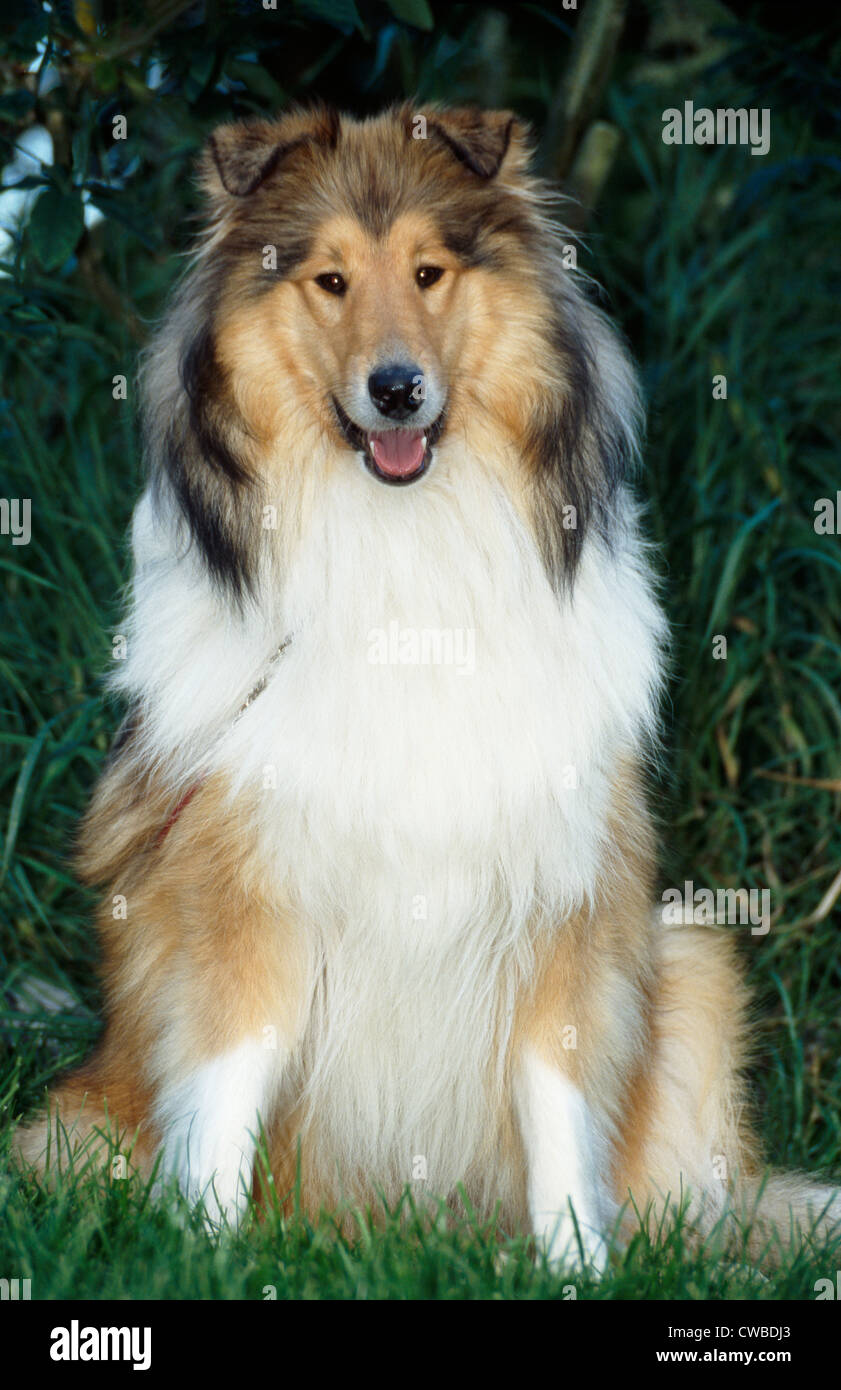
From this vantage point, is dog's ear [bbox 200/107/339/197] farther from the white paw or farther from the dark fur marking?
the white paw

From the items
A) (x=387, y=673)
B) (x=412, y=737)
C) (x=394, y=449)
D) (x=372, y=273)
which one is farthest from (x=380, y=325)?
(x=412, y=737)

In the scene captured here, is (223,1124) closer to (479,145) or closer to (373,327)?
(373,327)

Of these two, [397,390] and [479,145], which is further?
[479,145]

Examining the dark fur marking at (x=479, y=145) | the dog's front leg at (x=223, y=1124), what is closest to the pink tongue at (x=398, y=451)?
the dark fur marking at (x=479, y=145)

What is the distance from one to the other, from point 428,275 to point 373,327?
191mm

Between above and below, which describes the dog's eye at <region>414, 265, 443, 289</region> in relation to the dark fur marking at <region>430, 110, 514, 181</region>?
below

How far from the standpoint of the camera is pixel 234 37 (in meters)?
3.94

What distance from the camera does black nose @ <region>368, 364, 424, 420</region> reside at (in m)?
3.05

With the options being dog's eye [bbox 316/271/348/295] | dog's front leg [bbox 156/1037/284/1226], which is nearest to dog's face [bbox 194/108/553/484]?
dog's eye [bbox 316/271/348/295]

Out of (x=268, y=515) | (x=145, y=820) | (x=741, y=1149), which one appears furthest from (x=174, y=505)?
(x=741, y=1149)

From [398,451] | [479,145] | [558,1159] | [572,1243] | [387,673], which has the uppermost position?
[479,145]

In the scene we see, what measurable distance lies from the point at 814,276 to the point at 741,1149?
3.12 m

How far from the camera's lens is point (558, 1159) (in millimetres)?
3178

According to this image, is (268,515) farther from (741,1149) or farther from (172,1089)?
(741,1149)
